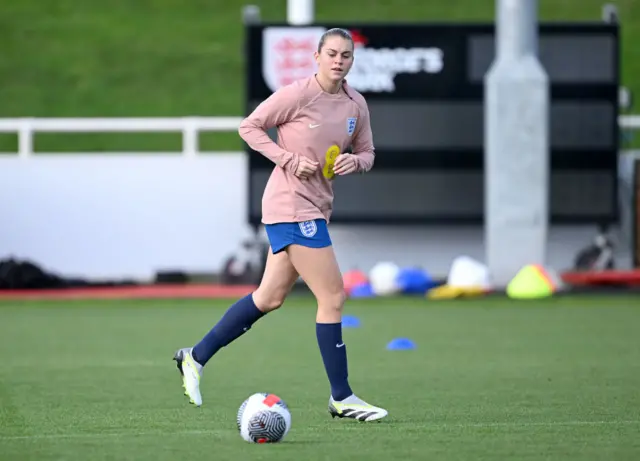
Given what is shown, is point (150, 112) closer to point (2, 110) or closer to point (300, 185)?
point (2, 110)

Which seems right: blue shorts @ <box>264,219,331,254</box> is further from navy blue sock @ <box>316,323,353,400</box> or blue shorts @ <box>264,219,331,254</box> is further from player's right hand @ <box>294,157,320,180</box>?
navy blue sock @ <box>316,323,353,400</box>

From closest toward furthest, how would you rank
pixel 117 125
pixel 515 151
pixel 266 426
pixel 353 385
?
pixel 266 426 → pixel 353 385 → pixel 515 151 → pixel 117 125

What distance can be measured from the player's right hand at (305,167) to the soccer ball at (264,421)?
1.26 metres

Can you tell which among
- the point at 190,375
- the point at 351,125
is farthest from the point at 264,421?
the point at 351,125

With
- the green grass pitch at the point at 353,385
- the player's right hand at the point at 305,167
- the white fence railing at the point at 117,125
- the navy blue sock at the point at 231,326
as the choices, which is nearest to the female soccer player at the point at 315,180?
the player's right hand at the point at 305,167

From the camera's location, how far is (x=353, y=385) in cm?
1007

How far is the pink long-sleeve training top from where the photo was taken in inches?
322

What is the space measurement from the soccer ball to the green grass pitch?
0.07m

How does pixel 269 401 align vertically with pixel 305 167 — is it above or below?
below

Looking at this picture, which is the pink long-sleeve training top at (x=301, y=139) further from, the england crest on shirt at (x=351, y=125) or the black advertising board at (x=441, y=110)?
the black advertising board at (x=441, y=110)

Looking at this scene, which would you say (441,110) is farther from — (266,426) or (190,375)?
(266,426)

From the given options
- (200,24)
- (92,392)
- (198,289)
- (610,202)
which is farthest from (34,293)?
(200,24)

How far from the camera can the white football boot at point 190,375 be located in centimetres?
850

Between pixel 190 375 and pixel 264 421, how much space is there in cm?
132
